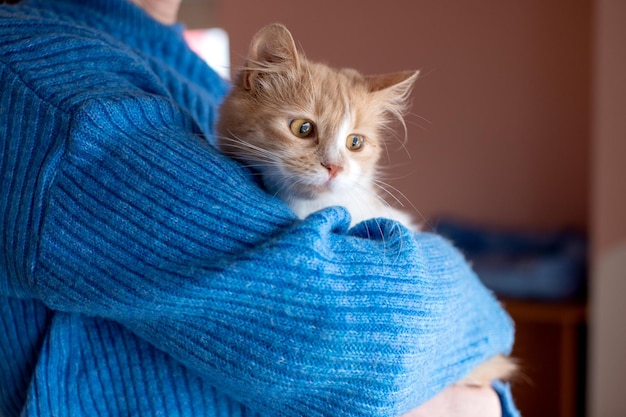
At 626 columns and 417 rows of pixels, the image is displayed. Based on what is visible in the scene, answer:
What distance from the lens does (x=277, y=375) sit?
0.84 metres

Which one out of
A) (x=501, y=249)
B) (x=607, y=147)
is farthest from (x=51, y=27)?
(x=501, y=249)

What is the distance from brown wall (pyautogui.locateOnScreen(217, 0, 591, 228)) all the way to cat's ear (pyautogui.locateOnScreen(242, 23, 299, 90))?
227cm

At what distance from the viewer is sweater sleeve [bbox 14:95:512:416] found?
0.82 metres

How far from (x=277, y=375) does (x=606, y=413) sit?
7.20ft

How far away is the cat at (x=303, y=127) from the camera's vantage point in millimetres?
1062

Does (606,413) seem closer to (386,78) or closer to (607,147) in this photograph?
(607,147)

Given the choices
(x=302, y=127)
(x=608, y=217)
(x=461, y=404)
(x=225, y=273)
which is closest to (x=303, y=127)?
(x=302, y=127)

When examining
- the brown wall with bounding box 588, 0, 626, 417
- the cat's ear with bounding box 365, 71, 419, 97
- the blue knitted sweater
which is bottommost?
the brown wall with bounding box 588, 0, 626, 417

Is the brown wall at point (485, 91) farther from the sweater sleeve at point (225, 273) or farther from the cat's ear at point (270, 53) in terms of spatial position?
the sweater sleeve at point (225, 273)

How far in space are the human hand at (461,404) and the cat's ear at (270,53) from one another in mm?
598

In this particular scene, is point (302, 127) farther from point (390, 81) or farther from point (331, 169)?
point (390, 81)

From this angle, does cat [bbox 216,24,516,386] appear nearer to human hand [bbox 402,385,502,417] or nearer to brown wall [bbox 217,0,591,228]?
human hand [bbox 402,385,502,417]

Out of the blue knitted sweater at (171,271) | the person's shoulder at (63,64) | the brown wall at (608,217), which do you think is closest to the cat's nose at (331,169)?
the blue knitted sweater at (171,271)

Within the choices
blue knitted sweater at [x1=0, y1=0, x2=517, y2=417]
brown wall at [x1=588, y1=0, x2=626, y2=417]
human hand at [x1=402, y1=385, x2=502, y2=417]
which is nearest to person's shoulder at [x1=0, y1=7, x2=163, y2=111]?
blue knitted sweater at [x1=0, y1=0, x2=517, y2=417]
